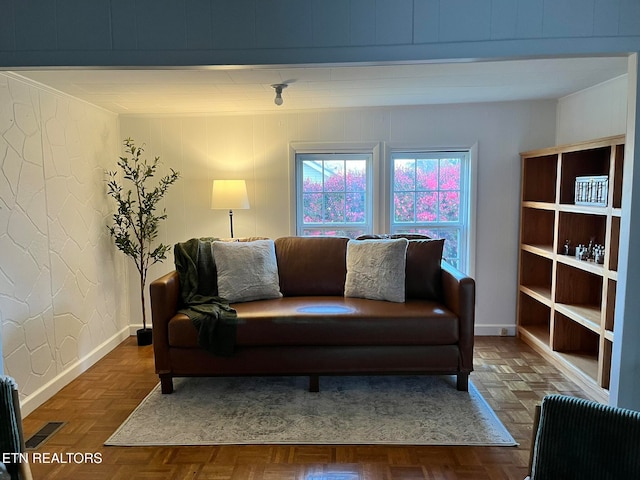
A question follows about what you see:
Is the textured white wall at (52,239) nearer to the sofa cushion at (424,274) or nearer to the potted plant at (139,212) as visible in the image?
the potted plant at (139,212)

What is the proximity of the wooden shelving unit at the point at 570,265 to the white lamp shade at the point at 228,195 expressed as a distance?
249 cm

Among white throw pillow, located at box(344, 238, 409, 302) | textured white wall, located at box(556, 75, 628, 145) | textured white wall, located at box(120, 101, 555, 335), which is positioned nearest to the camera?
textured white wall, located at box(556, 75, 628, 145)

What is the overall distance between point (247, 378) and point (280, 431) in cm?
79

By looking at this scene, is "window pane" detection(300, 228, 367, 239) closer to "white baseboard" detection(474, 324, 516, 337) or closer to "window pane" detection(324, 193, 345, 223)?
"window pane" detection(324, 193, 345, 223)

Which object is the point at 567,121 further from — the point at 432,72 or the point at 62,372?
the point at 62,372

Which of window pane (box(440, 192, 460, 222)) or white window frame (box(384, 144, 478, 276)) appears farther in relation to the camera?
window pane (box(440, 192, 460, 222))

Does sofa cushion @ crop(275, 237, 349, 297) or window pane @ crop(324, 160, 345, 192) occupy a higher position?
window pane @ crop(324, 160, 345, 192)

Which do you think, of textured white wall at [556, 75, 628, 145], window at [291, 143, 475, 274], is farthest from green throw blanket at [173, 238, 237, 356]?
textured white wall at [556, 75, 628, 145]

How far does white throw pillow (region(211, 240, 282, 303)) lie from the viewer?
3.20 m

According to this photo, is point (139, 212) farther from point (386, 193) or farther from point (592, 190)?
point (592, 190)

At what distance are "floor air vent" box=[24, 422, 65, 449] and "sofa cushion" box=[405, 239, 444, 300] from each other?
243 centimetres

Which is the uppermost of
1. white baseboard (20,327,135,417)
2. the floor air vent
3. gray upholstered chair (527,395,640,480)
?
gray upholstered chair (527,395,640,480)

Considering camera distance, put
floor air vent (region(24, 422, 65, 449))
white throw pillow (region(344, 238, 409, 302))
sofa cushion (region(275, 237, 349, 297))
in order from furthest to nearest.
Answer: sofa cushion (region(275, 237, 349, 297))
white throw pillow (region(344, 238, 409, 302))
floor air vent (region(24, 422, 65, 449))

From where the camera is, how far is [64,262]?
3.14 m
